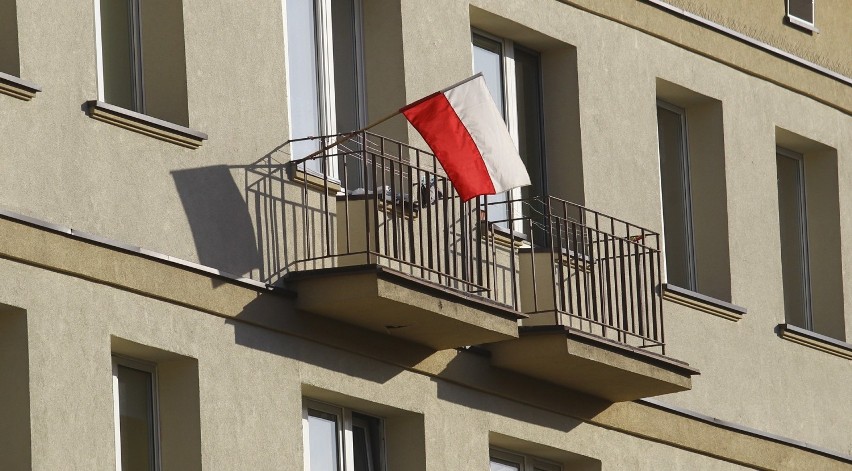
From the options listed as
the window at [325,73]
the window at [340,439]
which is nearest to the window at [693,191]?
the window at [325,73]

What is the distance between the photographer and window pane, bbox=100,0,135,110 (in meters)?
21.6

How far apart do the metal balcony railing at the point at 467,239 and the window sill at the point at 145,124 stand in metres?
1.10

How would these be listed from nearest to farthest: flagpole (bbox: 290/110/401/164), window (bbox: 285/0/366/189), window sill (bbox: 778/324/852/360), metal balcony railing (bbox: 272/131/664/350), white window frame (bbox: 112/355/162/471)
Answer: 1. white window frame (bbox: 112/355/162/471)
2. flagpole (bbox: 290/110/401/164)
3. metal balcony railing (bbox: 272/131/664/350)
4. window (bbox: 285/0/366/189)
5. window sill (bbox: 778/324/852/360)

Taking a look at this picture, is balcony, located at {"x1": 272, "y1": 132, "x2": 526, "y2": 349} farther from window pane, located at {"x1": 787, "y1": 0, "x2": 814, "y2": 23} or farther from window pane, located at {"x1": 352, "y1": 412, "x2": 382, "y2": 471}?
window pane, located at {"x1": 787, "y1": 0, "x2": 814, "y2": 23}

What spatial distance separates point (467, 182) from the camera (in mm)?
22359

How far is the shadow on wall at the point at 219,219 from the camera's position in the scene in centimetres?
2159

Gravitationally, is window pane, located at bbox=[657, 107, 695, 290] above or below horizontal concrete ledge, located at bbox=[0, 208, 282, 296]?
above

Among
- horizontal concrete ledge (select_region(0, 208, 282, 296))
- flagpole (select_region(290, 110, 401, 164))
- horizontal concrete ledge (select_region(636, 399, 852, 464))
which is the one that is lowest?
horizontal concrete ledge (select_region(636, 399, 852, 464))

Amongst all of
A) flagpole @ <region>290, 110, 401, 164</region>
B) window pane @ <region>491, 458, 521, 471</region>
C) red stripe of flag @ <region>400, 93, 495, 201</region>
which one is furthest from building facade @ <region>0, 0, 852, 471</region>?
red stripe of flag @ <region>400, 93, 495, 201</region>

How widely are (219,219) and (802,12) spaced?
9.61m

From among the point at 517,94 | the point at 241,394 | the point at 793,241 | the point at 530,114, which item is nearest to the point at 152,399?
the point at 241,394

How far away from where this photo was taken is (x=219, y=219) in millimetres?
21875

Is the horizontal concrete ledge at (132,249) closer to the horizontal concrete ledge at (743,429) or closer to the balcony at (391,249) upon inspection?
the balcony at (391,249)

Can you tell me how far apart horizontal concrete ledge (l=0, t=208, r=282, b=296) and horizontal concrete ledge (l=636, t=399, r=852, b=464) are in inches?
200
